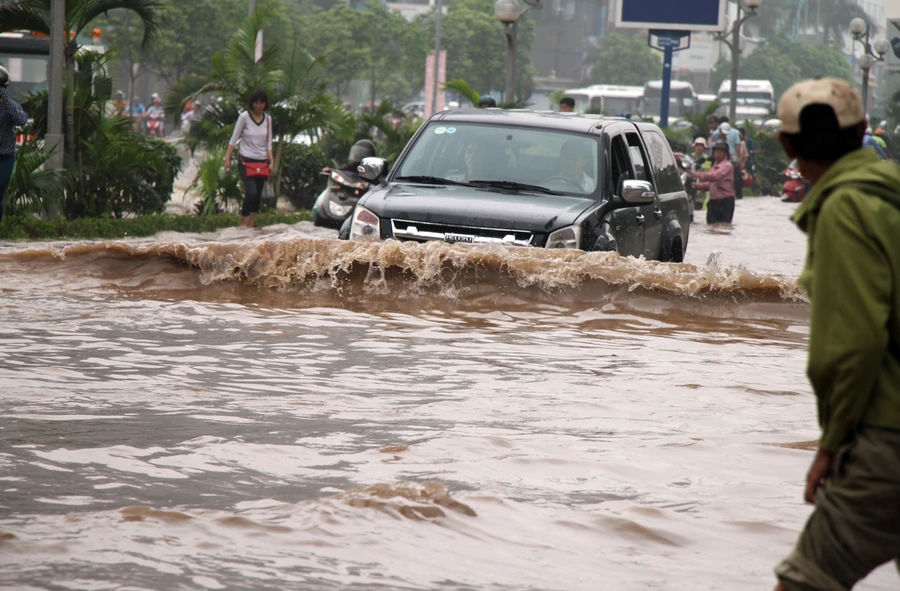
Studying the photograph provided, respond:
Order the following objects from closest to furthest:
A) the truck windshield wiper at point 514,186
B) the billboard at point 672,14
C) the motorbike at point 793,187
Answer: the truck windshield wiper at point 514,186
the motorbike at point 793,187
the billboard at point 672,14

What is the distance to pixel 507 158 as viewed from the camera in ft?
35.8

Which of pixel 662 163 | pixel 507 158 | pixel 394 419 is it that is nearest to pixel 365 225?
pixel 507 158

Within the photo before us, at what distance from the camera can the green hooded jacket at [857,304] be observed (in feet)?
9.84

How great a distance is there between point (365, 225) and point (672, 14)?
25340mm

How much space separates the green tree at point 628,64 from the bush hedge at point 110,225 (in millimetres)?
93597

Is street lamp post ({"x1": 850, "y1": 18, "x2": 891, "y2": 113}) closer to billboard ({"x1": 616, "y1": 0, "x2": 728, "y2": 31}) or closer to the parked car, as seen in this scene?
billboard ({"x1": 616, "y1": 0, "x2": 728, "y2": 31})

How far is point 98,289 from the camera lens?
11.1m

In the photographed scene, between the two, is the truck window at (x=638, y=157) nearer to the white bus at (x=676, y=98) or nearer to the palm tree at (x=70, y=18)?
the palm tree at (x=70, y=18)

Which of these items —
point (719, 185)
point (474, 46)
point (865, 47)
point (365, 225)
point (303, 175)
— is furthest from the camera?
point (474, 46)

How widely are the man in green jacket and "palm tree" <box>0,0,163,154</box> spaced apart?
1403 centimetres

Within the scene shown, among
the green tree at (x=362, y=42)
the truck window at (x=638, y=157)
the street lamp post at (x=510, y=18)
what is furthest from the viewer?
the green tree at (x=362, y=42)

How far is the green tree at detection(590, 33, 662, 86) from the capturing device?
110188mm

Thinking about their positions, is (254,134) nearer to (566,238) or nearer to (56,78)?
(56,78)

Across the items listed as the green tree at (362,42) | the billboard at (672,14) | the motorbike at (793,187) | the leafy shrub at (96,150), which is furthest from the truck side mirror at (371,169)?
the green tree at (362,42)
